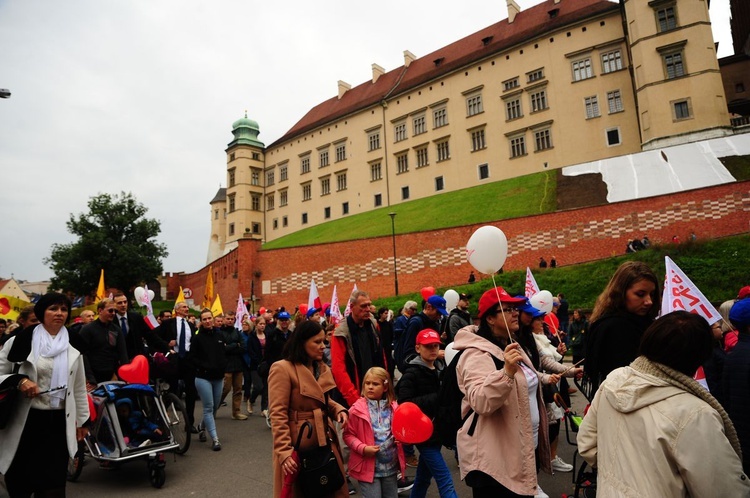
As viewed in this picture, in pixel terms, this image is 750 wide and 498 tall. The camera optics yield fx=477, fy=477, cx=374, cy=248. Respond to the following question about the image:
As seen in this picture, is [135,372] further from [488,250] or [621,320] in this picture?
[621,320]

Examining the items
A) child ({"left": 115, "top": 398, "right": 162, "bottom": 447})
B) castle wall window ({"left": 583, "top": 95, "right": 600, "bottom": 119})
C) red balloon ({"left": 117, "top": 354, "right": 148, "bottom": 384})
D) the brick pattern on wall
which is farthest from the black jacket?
castle wall window ({"left": 583, "top": 95, "right": 600, "bottom": 119})

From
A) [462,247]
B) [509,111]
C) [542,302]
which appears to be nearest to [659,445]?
[542,302]

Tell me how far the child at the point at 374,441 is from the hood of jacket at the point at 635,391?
206cm

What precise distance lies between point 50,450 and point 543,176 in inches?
1474

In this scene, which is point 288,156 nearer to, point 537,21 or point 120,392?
point 537,21

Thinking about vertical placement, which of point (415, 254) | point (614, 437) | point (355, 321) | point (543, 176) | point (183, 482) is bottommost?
point (183, 482)

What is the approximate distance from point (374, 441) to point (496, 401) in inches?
59.3

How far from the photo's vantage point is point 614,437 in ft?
7.17

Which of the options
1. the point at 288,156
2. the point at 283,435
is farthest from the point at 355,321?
the point at 288,156

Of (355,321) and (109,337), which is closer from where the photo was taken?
(355,321)

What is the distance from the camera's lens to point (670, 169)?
28625 millimetres

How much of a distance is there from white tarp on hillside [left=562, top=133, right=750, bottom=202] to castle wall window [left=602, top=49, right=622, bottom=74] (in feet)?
31.2

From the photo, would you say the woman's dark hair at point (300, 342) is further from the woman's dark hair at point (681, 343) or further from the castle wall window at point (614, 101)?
the castle wall window at point (614, 101)

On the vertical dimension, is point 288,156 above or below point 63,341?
above
